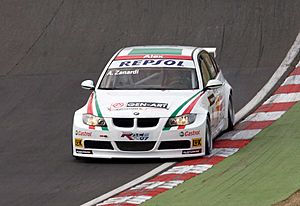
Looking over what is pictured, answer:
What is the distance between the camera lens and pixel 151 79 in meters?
14.5

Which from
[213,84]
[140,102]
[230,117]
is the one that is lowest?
[230,117]

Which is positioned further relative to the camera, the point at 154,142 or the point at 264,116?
the point at 264,116

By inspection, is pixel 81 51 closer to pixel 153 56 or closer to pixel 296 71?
pixel 296 71

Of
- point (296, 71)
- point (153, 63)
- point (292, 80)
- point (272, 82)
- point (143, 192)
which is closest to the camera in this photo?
point (143, 192)

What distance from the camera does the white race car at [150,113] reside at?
13.4 metres

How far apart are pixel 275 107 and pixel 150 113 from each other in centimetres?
392

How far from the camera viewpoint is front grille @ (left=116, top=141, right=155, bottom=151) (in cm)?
1336

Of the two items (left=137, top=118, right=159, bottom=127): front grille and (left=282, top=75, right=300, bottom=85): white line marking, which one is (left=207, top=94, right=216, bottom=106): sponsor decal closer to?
(left=137, top=118, right=159, bottom=127): front grille

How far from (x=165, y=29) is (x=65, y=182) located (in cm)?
1169

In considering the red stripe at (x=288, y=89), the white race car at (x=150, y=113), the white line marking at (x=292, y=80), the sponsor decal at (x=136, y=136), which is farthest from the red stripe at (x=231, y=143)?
the white line marking at (x=292, y=80)

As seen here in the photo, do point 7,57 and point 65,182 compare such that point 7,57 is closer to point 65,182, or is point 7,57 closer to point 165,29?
point 165,29

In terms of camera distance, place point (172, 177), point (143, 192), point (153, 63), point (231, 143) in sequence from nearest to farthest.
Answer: point (143, 192) < point (172, 177) < point (231, 143) < point (153, 63)

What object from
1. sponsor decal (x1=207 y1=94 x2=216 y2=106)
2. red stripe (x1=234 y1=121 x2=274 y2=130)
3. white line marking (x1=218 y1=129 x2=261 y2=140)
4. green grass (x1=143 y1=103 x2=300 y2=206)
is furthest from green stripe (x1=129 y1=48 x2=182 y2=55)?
green grass (x1=143 y1=103 x2=300 y2=206)

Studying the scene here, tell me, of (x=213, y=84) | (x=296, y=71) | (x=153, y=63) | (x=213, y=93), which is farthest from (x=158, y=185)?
(x=296, y=71)
